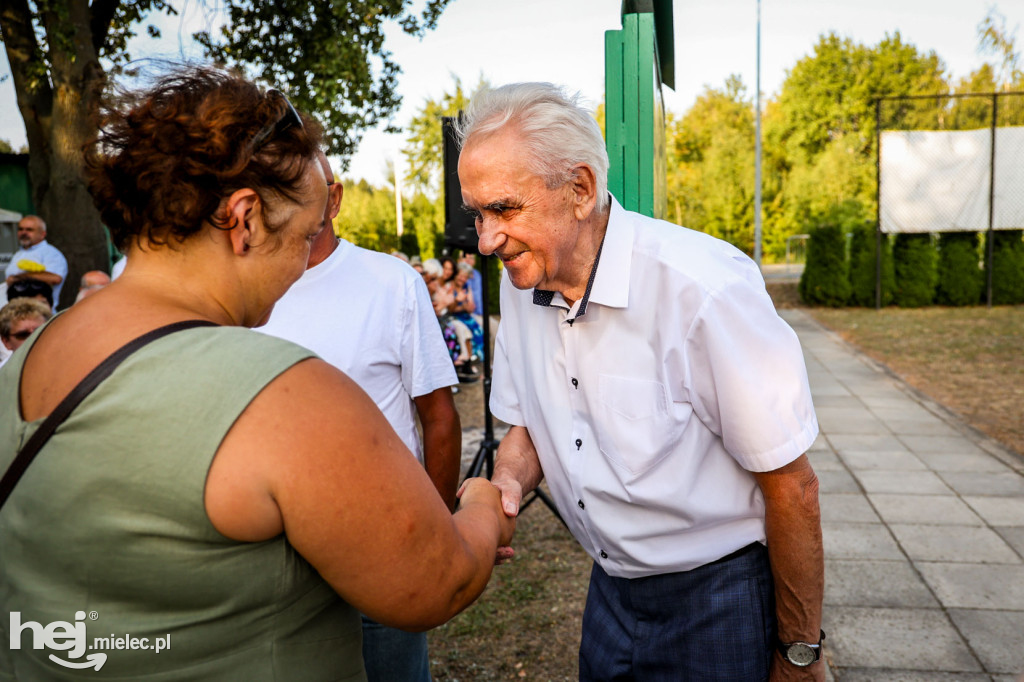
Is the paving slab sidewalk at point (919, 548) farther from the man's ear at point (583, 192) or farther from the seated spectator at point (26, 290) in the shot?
the seated spectator at point (26, 290)

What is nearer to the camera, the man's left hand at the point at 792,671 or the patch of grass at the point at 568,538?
the man's left hand at the point at 792,671

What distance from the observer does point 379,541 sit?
1.07 metres

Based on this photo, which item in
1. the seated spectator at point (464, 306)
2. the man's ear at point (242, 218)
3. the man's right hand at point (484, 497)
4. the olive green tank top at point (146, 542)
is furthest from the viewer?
the seated spectator at point (464, 306)

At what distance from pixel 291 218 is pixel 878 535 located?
479 cm

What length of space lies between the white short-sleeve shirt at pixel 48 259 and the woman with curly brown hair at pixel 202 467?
8.24 metres

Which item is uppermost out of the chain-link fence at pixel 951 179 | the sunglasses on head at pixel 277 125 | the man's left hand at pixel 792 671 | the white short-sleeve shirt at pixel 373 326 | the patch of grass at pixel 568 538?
the chain-link fence at pixel 951 179

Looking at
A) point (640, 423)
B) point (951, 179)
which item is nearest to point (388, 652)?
point (640, 423)

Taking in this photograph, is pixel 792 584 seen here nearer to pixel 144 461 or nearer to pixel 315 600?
pixel 315 600

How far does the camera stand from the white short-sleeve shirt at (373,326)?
7.55 feet

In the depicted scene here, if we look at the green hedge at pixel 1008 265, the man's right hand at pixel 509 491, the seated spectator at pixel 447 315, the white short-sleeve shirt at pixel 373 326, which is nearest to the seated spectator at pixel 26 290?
the seated spectator at pixel 447 315

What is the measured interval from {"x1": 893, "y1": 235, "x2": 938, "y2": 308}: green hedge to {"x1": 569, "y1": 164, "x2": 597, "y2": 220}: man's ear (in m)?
19.8

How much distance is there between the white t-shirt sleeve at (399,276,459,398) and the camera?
2.43 m

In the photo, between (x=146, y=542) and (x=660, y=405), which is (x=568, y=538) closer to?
(x=660, y=405)

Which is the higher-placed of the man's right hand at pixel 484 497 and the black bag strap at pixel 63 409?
the black bag strap at pixel 63 409
